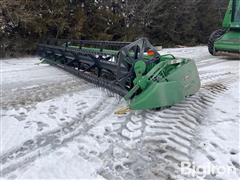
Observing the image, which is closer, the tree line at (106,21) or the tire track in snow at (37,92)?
the tire track in snow at (37,92)

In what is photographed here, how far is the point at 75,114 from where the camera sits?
325 centimetres

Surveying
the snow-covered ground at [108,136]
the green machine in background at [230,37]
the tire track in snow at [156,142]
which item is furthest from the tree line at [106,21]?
the tire track in snow at [156,142]

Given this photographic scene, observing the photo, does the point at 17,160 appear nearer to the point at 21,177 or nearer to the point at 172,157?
the point at 21,177

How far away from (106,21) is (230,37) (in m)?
5.39

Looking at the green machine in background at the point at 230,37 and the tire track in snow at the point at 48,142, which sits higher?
the green machine in background at the point at 230,37

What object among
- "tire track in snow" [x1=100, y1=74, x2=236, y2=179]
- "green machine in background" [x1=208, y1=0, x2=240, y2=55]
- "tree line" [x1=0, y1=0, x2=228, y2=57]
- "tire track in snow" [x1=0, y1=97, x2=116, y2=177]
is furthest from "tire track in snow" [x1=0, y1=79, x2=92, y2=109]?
"green machine in background" [x1=208, y1=0, x2=240, y2=55]

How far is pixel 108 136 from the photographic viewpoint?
8.68ft

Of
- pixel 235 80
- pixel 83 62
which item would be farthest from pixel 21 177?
pixel 235 80

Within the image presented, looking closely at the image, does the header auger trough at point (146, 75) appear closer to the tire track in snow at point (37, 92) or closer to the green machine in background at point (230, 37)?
the tire track in snow at point (37, 92)

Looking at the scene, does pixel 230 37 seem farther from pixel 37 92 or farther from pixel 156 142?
pixel 156 142

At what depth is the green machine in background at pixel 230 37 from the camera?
796cm

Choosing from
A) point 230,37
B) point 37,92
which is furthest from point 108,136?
point 230,37

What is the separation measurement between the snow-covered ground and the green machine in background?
4427 mm

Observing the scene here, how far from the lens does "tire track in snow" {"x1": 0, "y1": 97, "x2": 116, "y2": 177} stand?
7.16 ft
